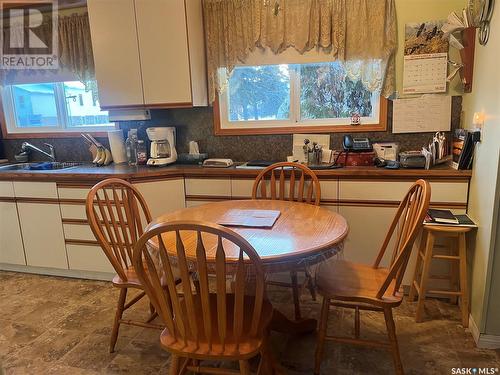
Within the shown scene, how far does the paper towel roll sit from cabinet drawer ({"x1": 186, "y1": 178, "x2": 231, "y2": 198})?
82 cm

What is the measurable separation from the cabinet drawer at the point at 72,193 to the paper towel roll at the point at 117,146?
51 centimetres

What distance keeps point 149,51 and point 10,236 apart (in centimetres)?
191

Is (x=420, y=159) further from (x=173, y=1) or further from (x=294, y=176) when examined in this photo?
(x=173, y=1)

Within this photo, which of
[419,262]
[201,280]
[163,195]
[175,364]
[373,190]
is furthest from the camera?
[163,195]

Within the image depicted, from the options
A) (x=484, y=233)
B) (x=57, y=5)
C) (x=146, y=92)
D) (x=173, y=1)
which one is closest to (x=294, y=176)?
(x=484, y=233)

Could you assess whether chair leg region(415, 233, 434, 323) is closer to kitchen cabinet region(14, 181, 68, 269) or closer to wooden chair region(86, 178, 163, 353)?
wooden chair region(86, 178, 163, 353)

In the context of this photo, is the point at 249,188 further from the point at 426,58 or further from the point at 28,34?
the point at 28,34

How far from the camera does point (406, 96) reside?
2.54 metres

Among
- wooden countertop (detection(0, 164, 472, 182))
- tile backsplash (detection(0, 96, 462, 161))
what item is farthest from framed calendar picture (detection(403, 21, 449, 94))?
wooden countertop (detection(0, 164, 472, 182))

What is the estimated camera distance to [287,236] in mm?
1512

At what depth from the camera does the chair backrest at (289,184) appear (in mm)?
2295

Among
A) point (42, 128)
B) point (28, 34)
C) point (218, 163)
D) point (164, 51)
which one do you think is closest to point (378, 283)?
point (218, 163)
